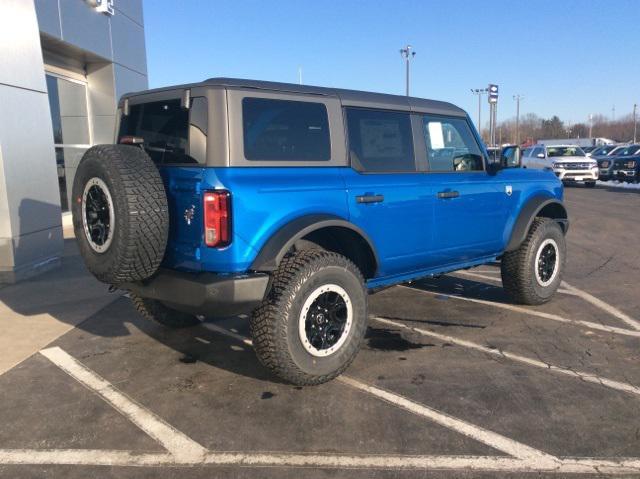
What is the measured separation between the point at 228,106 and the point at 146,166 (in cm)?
64

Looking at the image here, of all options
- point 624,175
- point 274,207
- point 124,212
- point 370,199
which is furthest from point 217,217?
point 624,175

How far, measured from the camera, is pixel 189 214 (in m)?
3.46

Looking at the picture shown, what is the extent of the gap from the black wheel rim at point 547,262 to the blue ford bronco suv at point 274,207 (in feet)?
4.75

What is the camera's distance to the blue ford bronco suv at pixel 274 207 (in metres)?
3.39

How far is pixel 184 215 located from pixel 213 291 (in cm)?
54

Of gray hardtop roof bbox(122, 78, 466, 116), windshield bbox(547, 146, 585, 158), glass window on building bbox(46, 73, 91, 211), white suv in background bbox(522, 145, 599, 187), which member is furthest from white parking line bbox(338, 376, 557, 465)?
windshield bbox(547, 146, 585, 158)

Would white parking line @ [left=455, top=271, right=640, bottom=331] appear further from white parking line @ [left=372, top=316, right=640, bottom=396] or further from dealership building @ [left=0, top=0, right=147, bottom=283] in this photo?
dealership building @ [left=0, top=0, right=147, bottom=283]

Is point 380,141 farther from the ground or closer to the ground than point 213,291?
farther from the ground

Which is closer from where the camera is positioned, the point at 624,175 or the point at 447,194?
the point at 447,194

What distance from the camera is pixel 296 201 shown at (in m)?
3.64

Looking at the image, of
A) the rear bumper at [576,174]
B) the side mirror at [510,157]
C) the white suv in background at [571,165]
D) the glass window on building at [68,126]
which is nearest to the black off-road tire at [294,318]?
the side mirror at [510,157]

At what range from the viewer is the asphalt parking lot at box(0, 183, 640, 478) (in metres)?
2.89

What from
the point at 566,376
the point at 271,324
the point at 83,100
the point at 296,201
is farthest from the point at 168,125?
the point at 83,100

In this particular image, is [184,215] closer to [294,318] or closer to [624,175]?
[294,318]
